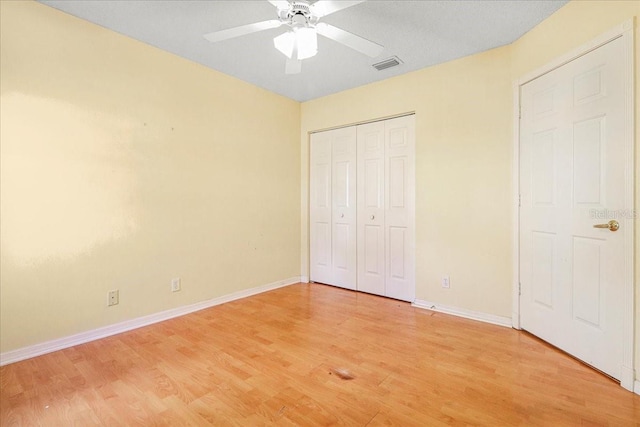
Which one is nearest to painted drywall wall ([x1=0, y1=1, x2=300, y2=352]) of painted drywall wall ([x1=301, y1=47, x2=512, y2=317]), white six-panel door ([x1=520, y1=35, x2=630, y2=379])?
painted drywall wall ([x1=301, y1=47, x2=512, y2=317])

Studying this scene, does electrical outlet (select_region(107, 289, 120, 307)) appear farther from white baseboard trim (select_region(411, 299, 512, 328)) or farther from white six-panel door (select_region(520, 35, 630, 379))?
white six-panel door (select_region(520, 35, 630, 379))

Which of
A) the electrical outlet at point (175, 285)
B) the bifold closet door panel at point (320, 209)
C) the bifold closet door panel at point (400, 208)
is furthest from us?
the bifold closet door panel at point (320, 209)

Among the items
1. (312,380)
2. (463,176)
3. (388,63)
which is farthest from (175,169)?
(463,176)

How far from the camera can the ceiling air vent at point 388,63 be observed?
9.72 ft

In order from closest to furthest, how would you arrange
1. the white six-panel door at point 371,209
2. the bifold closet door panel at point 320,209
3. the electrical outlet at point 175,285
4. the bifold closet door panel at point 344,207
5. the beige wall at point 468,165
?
the beige wall at point 468,165 < the electrical outlet at point 175,285 < the white six-panel door at point 371,209 < the bifold closet door panel at point 344,207 < the bifold closet door panel at point 320,209

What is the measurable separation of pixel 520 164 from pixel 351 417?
2.44 metres

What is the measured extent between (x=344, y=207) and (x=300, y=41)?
2.30 m

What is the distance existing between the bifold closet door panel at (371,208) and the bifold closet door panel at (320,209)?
1.64ft

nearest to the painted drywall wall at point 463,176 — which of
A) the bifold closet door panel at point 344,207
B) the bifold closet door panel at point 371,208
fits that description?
the bifold closet door panel at point 371,208

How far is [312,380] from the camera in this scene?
1.85 meters

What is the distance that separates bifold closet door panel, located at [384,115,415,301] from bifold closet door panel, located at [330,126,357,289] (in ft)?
1.58

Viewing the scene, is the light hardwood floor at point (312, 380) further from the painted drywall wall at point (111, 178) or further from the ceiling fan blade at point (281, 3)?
the ceiling fan blade at point (281, 3)

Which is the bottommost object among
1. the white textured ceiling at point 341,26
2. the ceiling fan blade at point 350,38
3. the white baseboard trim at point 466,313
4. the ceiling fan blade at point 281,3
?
the white baseboard trim at point 466,313

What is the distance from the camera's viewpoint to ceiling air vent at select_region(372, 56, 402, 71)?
2.96 m
